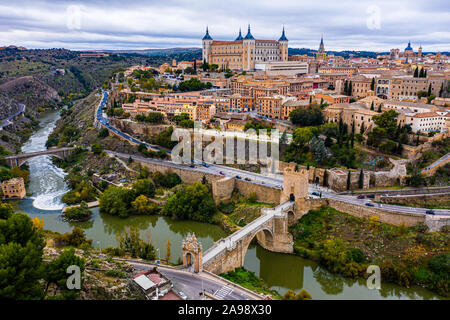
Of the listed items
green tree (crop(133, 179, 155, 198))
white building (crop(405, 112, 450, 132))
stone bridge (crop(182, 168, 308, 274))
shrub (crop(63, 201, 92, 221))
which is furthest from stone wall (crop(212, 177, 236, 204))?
white building (crop(405, 112, 450, 132))

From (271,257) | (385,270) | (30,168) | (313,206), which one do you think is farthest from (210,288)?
(30,168)

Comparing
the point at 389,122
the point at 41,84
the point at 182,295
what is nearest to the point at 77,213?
the point at 182,295

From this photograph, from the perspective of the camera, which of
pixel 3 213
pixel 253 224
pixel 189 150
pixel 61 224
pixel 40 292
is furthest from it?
pixel 189 150

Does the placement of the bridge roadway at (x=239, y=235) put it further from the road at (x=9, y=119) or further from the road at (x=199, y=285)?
the road at (x=9, y=119)

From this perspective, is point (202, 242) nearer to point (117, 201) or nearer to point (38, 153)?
point (117, 201)

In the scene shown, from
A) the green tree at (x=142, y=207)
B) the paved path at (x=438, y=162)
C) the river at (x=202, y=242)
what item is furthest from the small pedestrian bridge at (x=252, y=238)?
the paved path at (x=438, y=162)

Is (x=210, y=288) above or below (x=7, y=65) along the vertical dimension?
below

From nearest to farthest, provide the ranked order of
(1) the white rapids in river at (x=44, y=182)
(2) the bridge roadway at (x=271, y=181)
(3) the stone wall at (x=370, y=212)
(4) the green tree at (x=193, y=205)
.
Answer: (3) the stone wall at (x=370, y=212) → (2) the bridge roadway at (x=271, y=181) → (4) the green tree at (x=193, y=205) → (1) the white rapids in river at (x=44, y=182)
